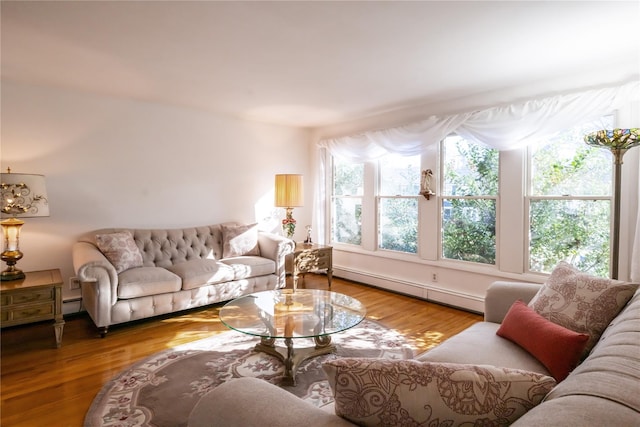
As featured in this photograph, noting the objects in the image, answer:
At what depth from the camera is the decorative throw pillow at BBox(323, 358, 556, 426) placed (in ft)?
2.74

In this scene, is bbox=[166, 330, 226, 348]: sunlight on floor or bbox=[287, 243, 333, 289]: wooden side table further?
bbox=[287, 243, 333, 289]: wooden side table

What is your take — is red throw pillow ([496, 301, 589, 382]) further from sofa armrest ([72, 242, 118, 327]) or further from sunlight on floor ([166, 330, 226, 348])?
sofa armrest ([72, 242, 118, 327])

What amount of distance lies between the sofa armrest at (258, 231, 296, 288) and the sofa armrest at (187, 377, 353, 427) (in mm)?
3195

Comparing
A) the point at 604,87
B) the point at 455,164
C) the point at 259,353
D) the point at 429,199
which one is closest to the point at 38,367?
the point at 259,353

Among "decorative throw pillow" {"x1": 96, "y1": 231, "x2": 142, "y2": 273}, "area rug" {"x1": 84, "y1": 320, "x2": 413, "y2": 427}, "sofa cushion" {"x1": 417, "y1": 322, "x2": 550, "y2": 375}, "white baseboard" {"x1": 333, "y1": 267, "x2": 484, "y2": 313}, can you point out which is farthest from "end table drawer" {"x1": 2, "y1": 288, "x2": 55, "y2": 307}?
"white baseboard" {"x1": 333, "y1": 267, "x2": 484, "y2": 313}

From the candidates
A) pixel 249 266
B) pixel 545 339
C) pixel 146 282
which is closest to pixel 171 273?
pixel 146 282

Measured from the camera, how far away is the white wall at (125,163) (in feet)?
11.6

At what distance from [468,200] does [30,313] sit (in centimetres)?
432

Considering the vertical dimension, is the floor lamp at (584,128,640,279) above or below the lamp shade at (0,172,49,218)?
above

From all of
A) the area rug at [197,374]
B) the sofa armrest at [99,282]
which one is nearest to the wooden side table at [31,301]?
the sofa armrest at [99,282]

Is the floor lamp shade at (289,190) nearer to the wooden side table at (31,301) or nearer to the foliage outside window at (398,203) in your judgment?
the foliage outside window at (398,203)

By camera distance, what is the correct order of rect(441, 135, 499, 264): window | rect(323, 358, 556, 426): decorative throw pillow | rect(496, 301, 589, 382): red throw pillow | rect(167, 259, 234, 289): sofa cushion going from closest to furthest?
rect(323, 358, 556, 426): decorative throw pillow
rect(496, 301, 589, 382): red throw pillow
rect(167, 259, 234, 289): sofa cushion
rect(441, 135, 499, 264): window

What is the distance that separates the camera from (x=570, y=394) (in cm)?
80

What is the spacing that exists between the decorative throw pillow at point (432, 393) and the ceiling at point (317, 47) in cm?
199
